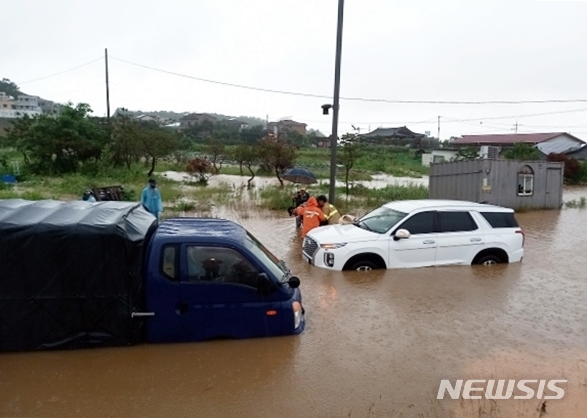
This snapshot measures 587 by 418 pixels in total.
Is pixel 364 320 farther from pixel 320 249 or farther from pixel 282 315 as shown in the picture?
pixel 320 249

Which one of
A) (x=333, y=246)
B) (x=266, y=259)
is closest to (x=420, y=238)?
(x=333, y=246)

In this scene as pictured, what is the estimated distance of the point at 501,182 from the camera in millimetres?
19281

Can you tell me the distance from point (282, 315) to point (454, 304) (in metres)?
3.13

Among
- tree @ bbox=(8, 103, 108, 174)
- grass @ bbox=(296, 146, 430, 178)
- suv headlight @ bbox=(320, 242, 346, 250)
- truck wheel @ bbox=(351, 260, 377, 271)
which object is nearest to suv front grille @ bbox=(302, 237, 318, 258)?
suv headlight @ bbox=(320, 242, 346, 250)

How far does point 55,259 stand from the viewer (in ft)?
17.3

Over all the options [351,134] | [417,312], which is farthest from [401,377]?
[351,134]

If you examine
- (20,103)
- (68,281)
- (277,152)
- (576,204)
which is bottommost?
(576,204)

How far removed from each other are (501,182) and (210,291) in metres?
16.8

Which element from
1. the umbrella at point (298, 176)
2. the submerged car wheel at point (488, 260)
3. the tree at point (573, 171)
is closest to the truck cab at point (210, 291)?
the submerged car wheel at point (488, 260)

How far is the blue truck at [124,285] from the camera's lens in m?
5.26

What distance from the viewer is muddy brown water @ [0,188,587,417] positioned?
4.54m

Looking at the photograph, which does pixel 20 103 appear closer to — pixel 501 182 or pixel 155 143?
pixel 155 143

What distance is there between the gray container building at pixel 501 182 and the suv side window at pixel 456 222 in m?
9.87

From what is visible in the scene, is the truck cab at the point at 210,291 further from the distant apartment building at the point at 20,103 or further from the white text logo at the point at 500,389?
the distant apartment building at the point at 20,103
